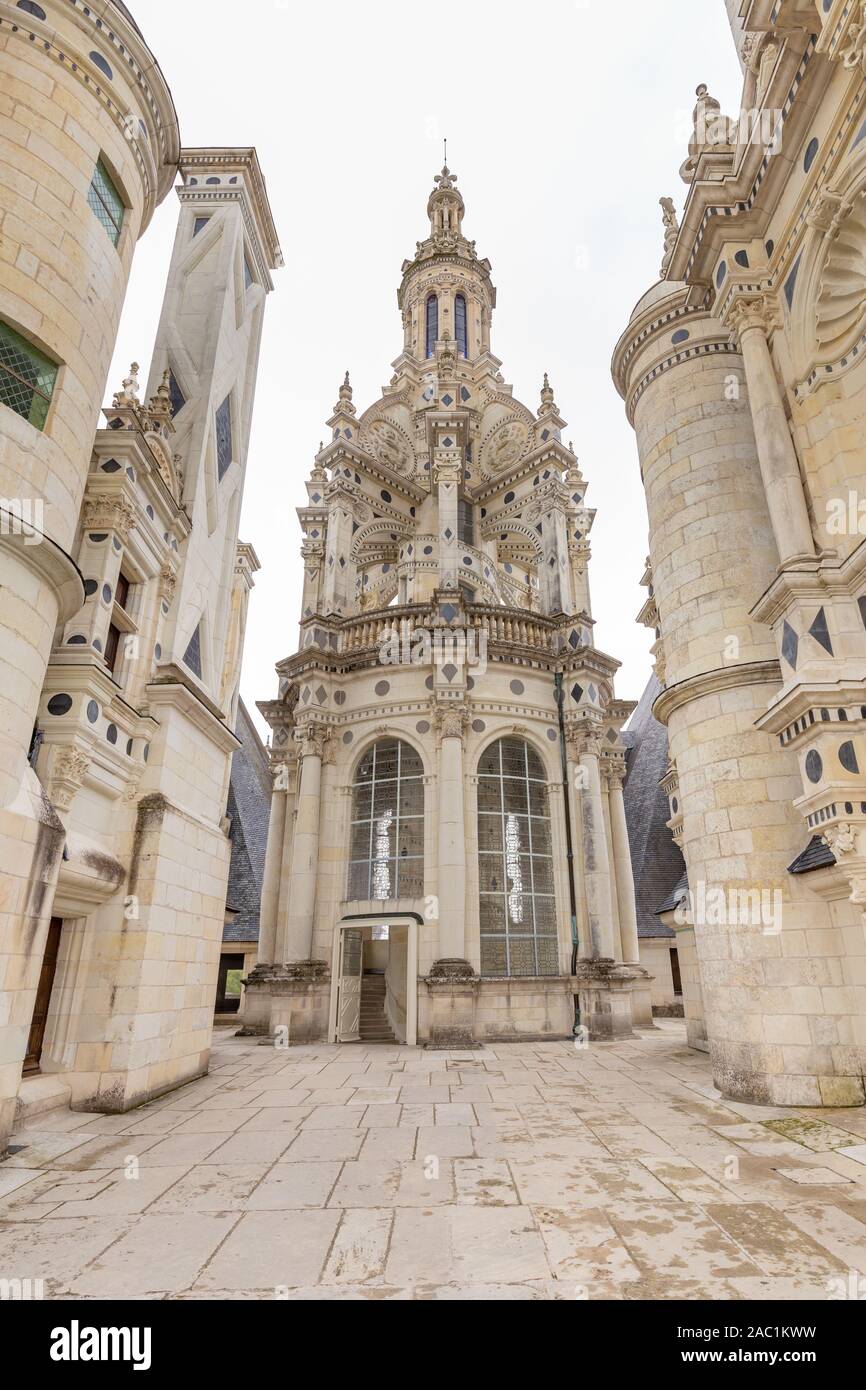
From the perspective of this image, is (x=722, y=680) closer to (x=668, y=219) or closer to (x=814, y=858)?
(x=814, y=858)

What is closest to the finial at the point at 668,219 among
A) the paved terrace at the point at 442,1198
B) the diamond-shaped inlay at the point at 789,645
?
the diamond-shaped inlay at the point at 789,645

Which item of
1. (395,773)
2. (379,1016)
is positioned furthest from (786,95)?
(379,1016)

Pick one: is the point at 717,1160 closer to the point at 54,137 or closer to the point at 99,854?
the point at 99,854

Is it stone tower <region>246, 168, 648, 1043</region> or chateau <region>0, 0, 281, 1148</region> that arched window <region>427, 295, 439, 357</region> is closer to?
stone tower <region>246, 168, 648, 1043</region>

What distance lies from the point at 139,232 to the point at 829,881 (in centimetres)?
1310

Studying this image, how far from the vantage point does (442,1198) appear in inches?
209

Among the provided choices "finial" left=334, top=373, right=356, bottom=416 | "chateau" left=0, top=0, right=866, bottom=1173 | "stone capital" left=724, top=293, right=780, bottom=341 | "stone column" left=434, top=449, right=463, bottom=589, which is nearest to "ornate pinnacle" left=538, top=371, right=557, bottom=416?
"stone column" left=434, top=449, right=463, bottom=589

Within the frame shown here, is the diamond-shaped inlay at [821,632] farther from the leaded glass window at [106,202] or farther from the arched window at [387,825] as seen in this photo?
the arched window at [387,825]

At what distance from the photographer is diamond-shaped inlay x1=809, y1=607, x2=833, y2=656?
7.92 m

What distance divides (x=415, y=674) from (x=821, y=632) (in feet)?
35.9

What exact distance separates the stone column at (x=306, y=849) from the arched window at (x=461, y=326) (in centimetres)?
1782

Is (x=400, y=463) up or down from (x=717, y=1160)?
up

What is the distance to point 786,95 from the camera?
865cm

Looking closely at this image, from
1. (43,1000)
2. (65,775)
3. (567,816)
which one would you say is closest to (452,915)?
(567,816)
